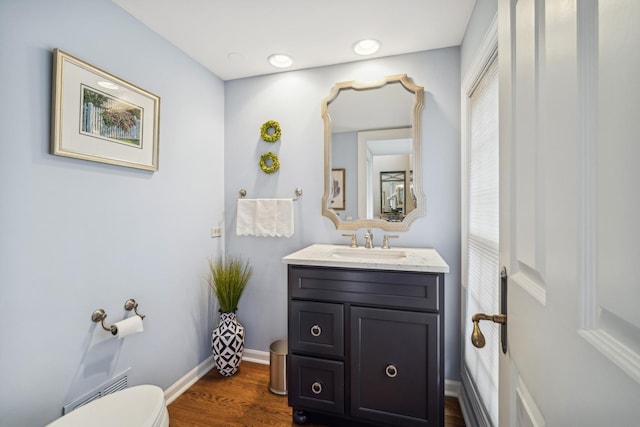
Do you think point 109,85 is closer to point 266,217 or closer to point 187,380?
point 266,217

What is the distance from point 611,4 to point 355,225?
189 centimetres

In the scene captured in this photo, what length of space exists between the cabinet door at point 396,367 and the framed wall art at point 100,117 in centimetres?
157

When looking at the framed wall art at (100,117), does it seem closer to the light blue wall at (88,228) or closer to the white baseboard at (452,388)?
the light blue wall at (88,228)

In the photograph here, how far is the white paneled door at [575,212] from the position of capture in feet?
1.01

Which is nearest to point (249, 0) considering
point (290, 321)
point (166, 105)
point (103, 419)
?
point (166, 105)

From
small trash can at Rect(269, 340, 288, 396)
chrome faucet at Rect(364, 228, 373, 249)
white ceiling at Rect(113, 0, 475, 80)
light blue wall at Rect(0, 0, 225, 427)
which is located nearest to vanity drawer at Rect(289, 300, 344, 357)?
small trash can at Rect(269, 340, 288, 396)

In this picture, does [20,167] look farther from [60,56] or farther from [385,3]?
[385,3]

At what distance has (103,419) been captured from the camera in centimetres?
126

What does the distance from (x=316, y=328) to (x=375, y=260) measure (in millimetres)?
515

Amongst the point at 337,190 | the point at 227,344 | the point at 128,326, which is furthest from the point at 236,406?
the point at 337,190

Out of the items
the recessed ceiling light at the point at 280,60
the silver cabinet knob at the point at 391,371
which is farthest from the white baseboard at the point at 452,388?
the recessed ceiling light at the point at 280,60

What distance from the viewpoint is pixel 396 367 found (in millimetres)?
1509

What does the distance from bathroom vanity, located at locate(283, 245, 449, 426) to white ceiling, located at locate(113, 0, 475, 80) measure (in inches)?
56.0

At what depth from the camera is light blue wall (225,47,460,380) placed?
79.8 inches
